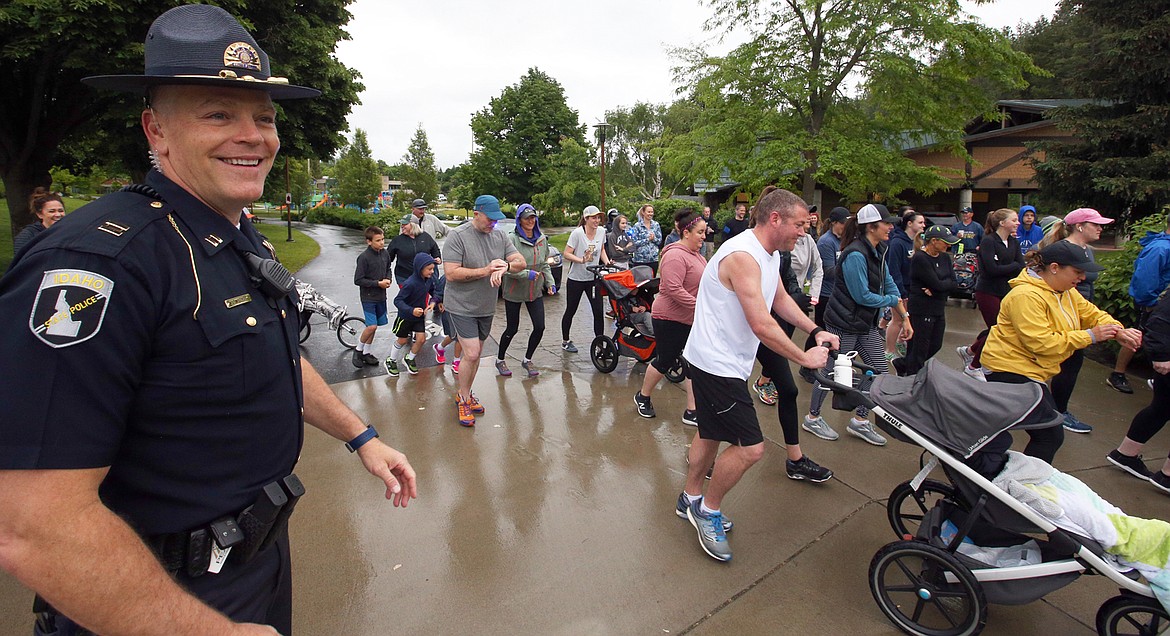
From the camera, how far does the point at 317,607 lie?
9.36ft

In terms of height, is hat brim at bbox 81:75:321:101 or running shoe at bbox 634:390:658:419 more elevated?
hat brim at bbox 81:75:321:101

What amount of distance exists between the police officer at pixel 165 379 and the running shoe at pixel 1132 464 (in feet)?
18.2

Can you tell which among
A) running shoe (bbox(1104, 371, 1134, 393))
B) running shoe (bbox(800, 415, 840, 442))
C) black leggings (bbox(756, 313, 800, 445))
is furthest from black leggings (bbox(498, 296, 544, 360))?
running shoe (bbox(1104, 371, 1134, 393))

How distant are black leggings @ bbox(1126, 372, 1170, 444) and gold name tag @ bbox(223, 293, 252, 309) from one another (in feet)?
18.0

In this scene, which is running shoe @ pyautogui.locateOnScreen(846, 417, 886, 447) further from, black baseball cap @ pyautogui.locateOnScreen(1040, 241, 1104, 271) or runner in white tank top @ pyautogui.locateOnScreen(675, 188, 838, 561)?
runner in white tank top @ pyautogui.locateOnScreen(675, 188, 838, 561)

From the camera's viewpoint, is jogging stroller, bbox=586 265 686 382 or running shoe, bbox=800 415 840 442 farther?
Result: jogging stroller, bbox=586 265 686 382

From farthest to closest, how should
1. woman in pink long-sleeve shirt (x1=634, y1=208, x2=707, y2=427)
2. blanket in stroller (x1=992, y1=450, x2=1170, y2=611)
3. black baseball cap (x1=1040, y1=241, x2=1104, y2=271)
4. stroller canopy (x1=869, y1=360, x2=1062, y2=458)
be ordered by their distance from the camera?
woman in pink long-sleeve shirt (x1=634, y1=208, x2=707, y2=427)
black baseball cap (x1=1040, y1=241, x2=1104, y2=271)
stroller canopy (x1=869, y1=360, x2=1062, y2=458)
blanket in stroller (x1=992, y1=450, x2=1170, y2=611)

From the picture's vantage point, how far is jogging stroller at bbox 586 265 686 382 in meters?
6.64

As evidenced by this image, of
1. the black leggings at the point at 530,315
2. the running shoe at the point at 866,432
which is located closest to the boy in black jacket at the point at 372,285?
the black leggings at the point at 530,315

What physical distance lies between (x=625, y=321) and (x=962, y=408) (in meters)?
4.21

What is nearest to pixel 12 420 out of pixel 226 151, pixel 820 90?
pixel 226 151

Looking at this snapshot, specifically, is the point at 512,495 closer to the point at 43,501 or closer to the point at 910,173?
the point at 43,501

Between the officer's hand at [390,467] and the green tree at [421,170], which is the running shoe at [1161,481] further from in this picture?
the green tree at [421,170]

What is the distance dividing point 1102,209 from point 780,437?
13396mm
